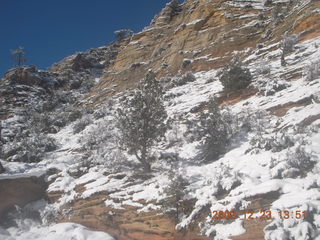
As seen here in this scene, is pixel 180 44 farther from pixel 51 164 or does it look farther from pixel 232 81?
pixel 51 164

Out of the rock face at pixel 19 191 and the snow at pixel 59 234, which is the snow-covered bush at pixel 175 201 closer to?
the snow at pixel 59 234

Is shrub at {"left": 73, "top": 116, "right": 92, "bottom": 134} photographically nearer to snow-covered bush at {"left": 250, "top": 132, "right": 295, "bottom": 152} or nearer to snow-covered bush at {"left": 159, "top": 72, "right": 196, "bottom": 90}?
snow-covered bush at {"left": 159, "top": 72, "right": 196, "bottom": 90}

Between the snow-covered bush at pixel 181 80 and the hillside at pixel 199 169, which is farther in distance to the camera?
the snow-covered bush at pixel 181 80

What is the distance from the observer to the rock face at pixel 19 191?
1077cm

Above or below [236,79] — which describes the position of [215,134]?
below

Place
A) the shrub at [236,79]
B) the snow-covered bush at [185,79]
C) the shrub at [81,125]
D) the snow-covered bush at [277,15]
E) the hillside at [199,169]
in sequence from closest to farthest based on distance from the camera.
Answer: the hillside at [199,169] < the shrub at [236,79] < the shrub at [81,125] < the snow-covered bush at [185,79] < the snow-covered bush at [277,15]

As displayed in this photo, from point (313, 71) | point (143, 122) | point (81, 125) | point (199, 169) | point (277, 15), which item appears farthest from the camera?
point (277, 15)

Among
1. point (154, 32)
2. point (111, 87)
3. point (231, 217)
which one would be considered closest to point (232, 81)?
point (231, 217)

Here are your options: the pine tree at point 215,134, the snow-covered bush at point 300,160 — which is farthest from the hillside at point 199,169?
the pine tree at point 215,134

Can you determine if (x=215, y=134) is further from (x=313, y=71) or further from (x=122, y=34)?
(x=122, y=34)
